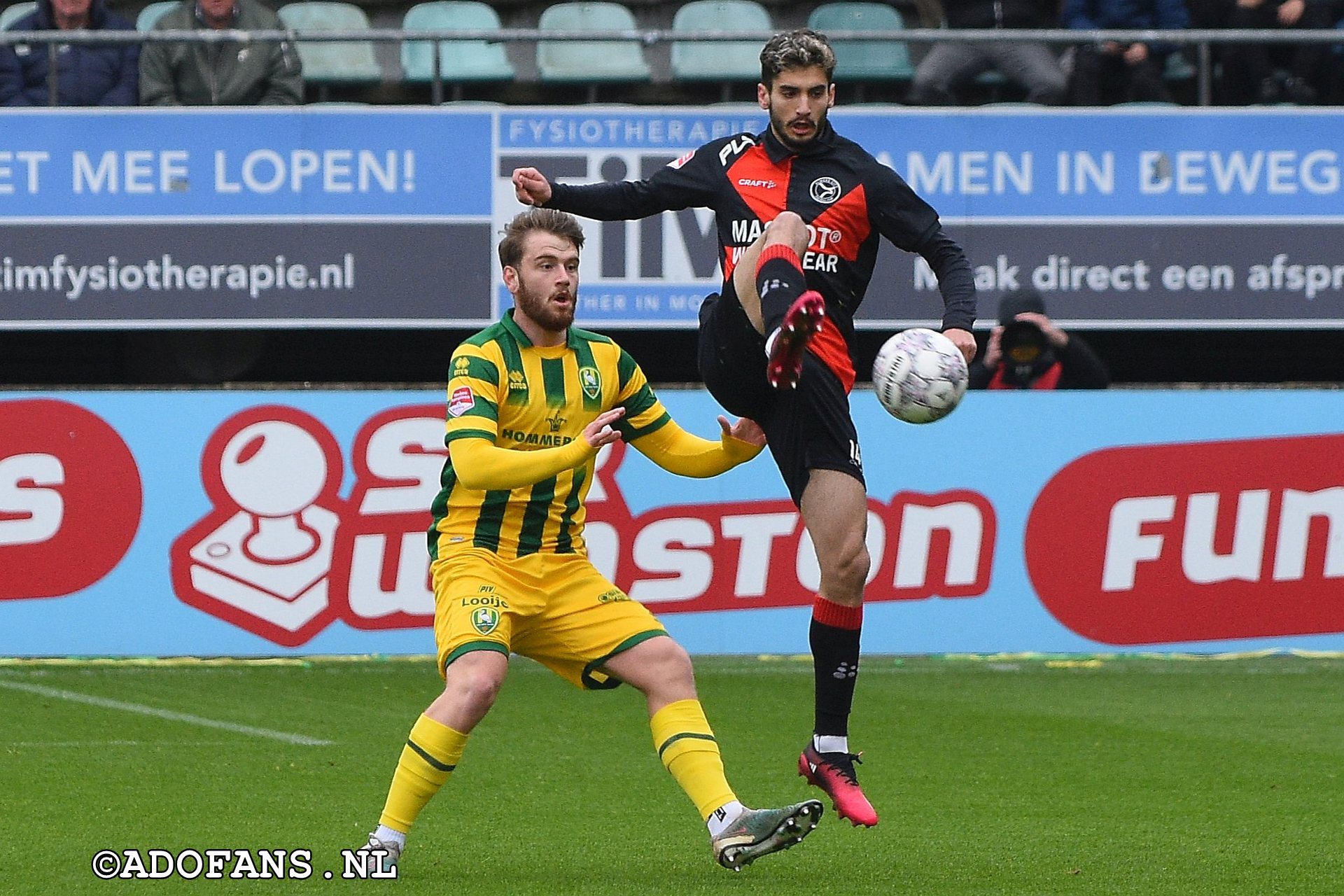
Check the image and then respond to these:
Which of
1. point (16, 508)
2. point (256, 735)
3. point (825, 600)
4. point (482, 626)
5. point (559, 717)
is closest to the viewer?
point (482, 626)

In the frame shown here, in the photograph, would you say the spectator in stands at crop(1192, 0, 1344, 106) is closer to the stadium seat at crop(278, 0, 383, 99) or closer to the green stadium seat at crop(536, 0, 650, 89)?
the green stadium seat at crop(536, 0, 650, 89)

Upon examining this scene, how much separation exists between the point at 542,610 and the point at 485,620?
0.20 metres

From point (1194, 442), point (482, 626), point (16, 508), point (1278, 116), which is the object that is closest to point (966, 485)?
point (1194, 442)

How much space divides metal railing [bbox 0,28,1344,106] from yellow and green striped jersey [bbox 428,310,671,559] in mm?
5441

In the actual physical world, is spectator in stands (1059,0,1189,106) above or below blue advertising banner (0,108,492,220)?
above

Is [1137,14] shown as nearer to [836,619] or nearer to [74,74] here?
[74,74]

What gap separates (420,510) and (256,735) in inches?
100

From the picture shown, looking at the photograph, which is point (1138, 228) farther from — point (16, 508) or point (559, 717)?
point (16, 508)

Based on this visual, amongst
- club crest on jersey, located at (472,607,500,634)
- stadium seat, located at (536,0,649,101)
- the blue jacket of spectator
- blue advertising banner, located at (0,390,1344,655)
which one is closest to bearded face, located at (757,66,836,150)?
club crest on jersey, located at (472,607,500,634)

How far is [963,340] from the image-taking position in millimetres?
5465

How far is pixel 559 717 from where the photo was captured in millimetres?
9031

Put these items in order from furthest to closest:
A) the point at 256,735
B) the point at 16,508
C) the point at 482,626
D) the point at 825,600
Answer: the point at 16,508 → the point at 256,735 → the point at 825,600 → the point at 482,626

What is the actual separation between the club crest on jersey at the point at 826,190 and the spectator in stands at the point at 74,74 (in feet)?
20.4

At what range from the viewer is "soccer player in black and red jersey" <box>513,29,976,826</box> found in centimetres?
566
